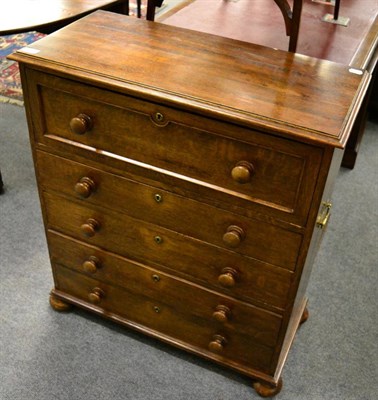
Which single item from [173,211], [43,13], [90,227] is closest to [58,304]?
[90,227]

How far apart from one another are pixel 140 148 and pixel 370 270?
4.23 ft

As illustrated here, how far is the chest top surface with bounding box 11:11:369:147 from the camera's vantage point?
1.14 metres

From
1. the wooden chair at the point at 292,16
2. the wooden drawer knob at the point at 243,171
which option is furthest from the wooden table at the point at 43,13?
the wooden drawer knob at the point at 243,171

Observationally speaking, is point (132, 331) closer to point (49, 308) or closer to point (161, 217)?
point (49, 308)

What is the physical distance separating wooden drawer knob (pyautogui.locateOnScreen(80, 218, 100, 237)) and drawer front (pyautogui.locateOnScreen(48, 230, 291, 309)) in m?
0.09

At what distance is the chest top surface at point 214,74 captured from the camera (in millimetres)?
1145

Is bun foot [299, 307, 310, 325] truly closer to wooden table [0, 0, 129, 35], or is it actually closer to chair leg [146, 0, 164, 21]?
chair leg [146, 0, 164, 21]

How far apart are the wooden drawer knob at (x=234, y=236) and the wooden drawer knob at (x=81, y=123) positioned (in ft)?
1.46

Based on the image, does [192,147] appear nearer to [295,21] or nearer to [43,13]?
[295,21]

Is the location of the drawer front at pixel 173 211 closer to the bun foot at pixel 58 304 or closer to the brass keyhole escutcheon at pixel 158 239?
the brass keyhole escutcheon at pixel 158 239

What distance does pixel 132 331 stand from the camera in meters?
1.90

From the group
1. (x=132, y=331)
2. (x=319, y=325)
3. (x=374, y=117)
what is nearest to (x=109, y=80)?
(x=132, y=331)

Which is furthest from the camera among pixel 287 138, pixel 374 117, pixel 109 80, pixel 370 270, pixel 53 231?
pixel 374 117

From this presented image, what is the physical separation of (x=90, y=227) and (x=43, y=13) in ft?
3.26
